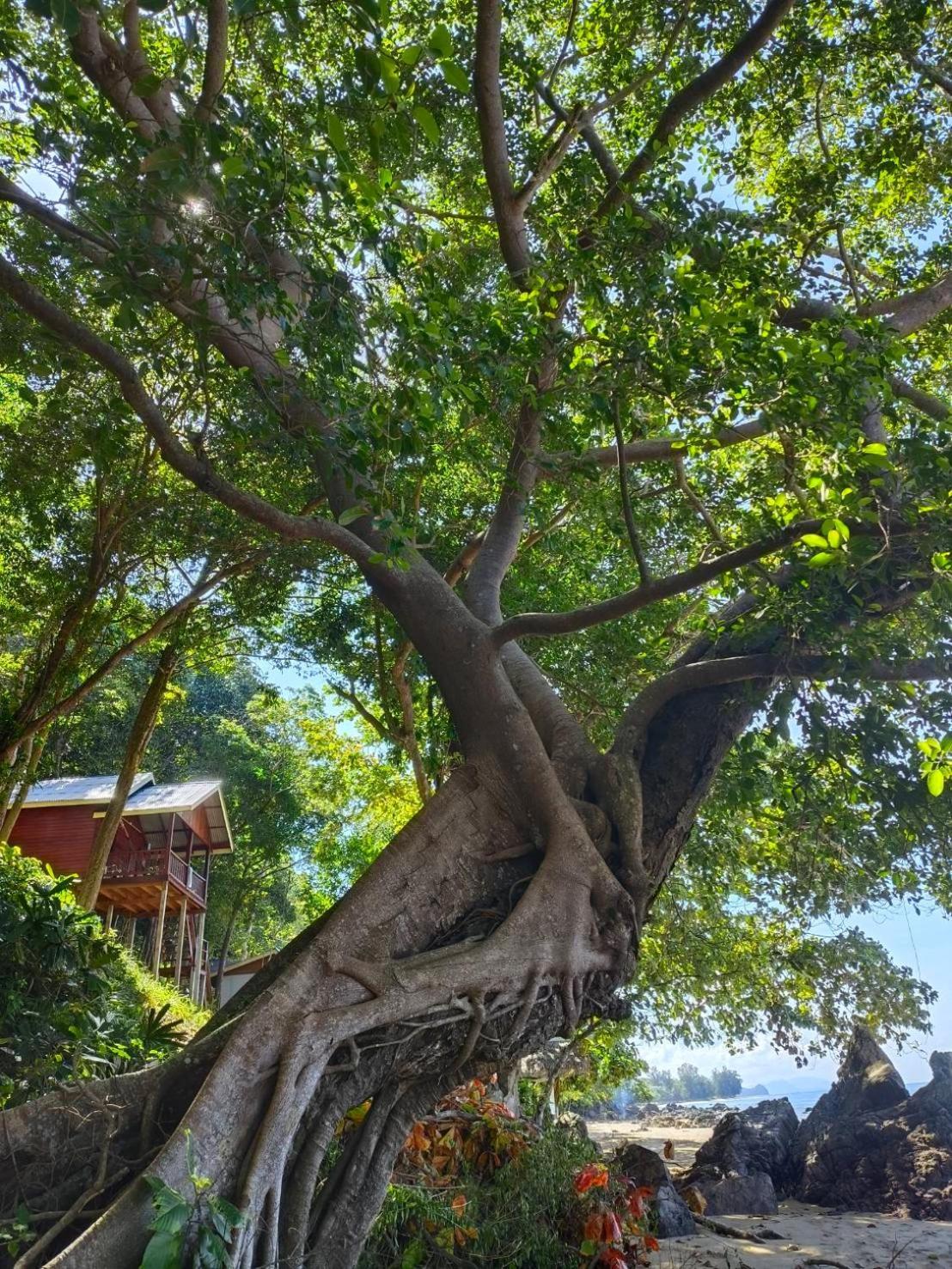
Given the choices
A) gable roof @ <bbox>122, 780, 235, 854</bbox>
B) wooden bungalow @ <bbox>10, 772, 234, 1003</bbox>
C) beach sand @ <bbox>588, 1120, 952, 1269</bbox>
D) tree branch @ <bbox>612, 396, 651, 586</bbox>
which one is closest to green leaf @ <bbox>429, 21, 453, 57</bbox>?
tree branch @ <bbox>612, 396, 651, 586</bbox>

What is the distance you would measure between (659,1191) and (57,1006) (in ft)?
19.6

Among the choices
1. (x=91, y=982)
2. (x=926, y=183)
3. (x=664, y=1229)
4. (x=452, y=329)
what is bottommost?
(x=664, y=1229)

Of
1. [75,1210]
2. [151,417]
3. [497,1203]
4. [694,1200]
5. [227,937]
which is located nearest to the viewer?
[75,1210]

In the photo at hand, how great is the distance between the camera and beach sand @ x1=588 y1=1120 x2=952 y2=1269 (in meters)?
6.92

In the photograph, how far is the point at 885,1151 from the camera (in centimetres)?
1132

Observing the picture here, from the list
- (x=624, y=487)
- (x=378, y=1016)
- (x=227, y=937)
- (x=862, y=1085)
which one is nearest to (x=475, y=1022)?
(x=378, y=1016)

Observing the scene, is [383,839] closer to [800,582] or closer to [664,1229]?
[664,1229]

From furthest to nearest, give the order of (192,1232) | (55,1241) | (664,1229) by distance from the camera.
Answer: (664,1229), (55,1241), (192,1232)

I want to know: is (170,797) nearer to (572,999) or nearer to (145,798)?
(145,798)

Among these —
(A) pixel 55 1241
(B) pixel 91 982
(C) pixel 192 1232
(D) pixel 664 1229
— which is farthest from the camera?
(D) pixel 664 1229

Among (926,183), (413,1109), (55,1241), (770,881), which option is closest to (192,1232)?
(55,1241)

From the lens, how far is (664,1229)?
26.4 feet

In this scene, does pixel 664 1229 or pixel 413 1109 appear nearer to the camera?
pixel 413 1109

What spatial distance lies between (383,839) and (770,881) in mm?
12047
